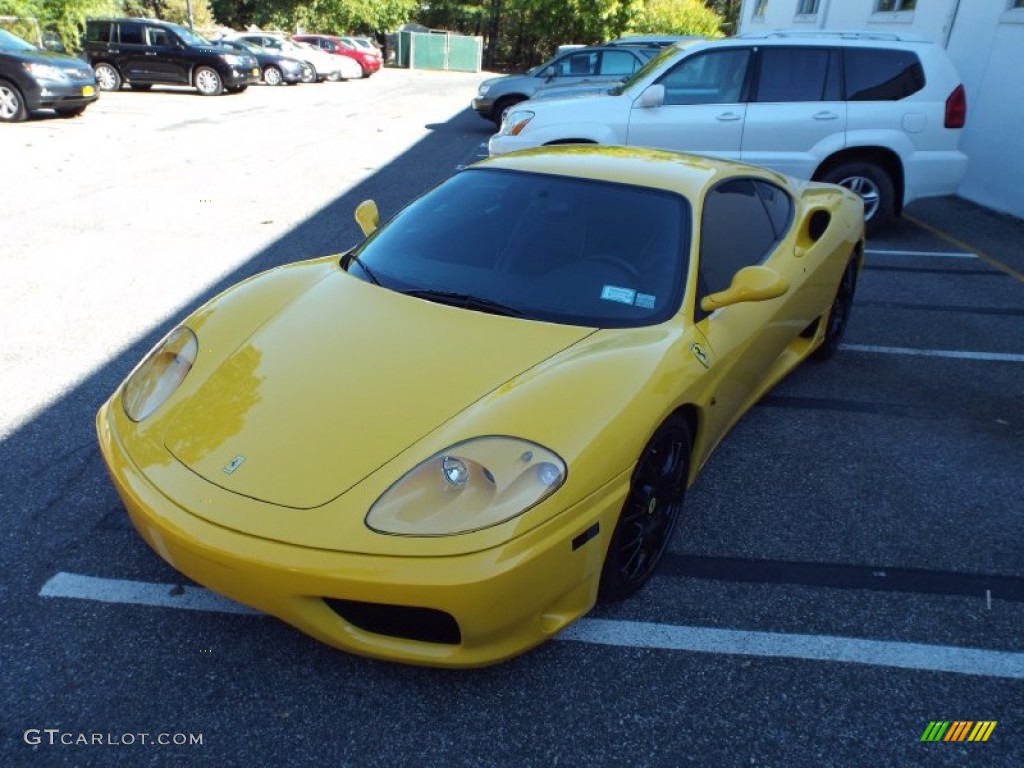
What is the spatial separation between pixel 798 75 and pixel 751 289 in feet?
17.3

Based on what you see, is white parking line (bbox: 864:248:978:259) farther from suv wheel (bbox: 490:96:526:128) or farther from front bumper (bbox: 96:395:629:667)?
suv wheel (bbox: 490:96:526:128)

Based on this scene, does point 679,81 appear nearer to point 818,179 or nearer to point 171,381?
point 818,179

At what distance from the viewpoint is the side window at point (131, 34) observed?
18062mm

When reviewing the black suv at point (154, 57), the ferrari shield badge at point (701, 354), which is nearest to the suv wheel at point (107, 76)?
the black suv at point (154, 57)

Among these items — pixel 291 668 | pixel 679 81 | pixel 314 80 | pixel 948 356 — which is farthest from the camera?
pixel 314 80

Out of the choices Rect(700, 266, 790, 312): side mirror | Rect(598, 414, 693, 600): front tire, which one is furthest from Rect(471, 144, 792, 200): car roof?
Rect(598, 414, 693, 600): front tire

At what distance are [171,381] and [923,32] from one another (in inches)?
453

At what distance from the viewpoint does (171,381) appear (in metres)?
2.56

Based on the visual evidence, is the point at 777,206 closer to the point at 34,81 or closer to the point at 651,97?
the point at 651,97

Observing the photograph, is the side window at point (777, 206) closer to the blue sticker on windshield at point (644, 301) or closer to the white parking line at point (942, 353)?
the blue sticker on windshield at point (644, 301)

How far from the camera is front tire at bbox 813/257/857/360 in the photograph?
444 cm

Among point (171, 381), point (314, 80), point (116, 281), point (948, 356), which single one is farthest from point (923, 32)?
point (314, 80)

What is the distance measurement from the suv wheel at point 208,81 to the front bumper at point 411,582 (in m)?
19.4

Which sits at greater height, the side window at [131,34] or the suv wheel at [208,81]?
the side window at [131,34]
